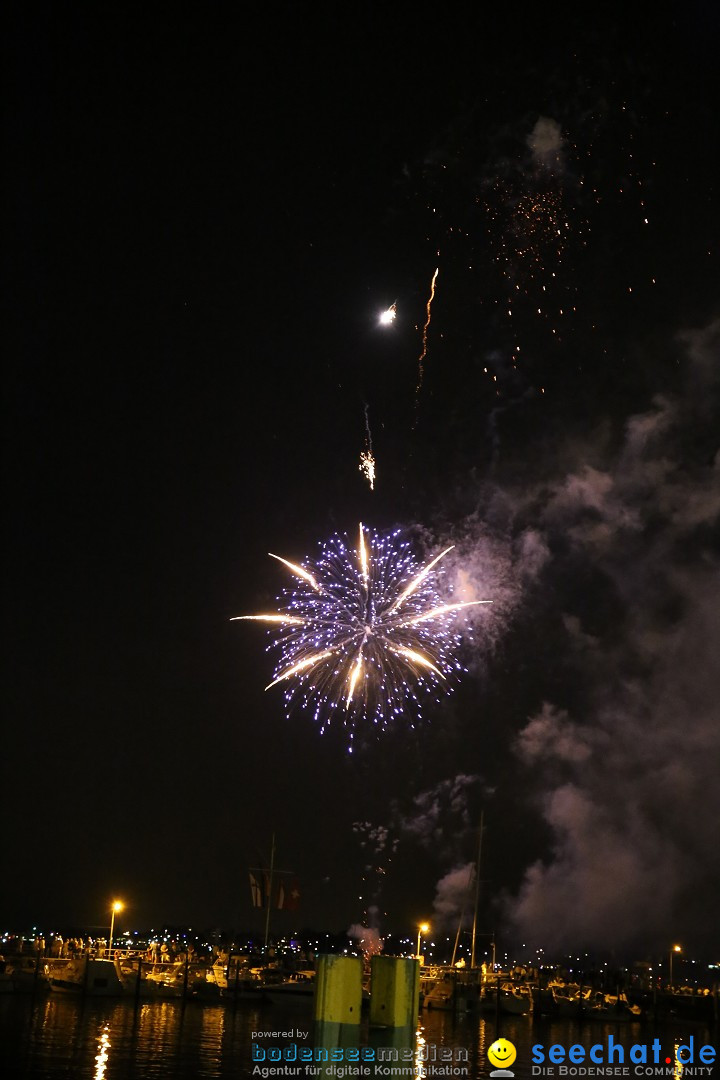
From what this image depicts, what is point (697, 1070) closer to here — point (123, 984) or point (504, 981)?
point (123, 984)

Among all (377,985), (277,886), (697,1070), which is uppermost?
(277,886)

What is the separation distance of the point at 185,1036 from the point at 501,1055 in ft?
35.3

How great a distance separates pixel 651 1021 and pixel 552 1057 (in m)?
32.8

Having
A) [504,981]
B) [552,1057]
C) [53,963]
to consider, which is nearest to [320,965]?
[552,1057]

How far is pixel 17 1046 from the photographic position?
2906cm

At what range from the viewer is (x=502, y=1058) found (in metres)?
32.2

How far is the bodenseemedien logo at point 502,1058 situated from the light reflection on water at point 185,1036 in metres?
0.28

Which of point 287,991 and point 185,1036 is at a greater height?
point 287,991

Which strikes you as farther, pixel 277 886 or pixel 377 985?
pixel 277 886

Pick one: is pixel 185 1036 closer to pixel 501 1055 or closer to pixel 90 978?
pixel 501 1055

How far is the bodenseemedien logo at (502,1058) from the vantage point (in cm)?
2908

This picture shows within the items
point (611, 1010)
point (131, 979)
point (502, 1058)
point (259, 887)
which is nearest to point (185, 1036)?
point (502, 1058)

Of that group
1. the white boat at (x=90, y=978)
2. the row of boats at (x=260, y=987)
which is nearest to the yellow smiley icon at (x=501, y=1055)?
the row of boats at (x=260, y=987)

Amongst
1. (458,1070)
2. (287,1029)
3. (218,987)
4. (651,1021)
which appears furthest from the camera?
(651,1021)
